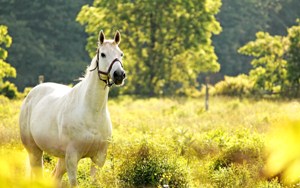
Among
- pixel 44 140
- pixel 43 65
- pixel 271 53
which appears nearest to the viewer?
pixel 44 140

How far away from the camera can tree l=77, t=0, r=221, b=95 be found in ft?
118

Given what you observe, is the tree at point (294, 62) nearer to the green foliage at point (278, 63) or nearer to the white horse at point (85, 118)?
the green foliage at point (278, 63)


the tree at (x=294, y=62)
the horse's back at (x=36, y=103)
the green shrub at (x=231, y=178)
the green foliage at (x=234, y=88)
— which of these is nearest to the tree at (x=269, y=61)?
the tree at (x=294, y=62)

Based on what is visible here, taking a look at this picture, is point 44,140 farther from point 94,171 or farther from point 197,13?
point 197,13

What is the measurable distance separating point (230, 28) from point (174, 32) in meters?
17.9

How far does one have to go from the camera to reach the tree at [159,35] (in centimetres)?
3594

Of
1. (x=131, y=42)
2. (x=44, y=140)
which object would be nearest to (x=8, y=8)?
(x=131, y=42)

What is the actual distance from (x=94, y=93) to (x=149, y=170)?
148 centimetres

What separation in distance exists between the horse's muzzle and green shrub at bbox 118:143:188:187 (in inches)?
67.5

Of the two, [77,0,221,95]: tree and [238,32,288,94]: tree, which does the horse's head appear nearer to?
[238,32,288,94]: tree

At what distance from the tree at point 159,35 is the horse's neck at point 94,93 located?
28502mm

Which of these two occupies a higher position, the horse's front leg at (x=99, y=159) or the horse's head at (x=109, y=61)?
the horse's head at (x=109, y=61)

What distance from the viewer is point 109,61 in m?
6.37

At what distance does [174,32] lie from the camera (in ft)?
120
